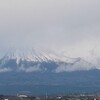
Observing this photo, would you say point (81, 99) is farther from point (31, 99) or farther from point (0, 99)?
point (0, 99)

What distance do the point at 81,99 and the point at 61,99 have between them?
3.76 m

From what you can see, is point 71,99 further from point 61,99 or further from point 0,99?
point 0,99

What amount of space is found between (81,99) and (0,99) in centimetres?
1644

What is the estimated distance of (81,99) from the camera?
115 metres

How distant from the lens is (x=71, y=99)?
114 meters

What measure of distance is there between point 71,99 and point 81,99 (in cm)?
267

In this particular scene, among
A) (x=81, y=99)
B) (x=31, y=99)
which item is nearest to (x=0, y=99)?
(x=31, y=99)

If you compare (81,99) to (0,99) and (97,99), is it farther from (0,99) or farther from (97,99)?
(0,99)

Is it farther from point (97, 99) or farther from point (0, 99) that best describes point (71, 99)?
point (0, 99)

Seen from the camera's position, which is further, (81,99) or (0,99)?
(81,99)

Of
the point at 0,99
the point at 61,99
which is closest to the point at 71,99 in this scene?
the point at 61,99

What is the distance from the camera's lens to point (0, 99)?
107250 millimetres

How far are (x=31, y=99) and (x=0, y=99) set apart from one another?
27.8 feet

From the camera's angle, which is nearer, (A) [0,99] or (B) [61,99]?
(A) [0,99]
